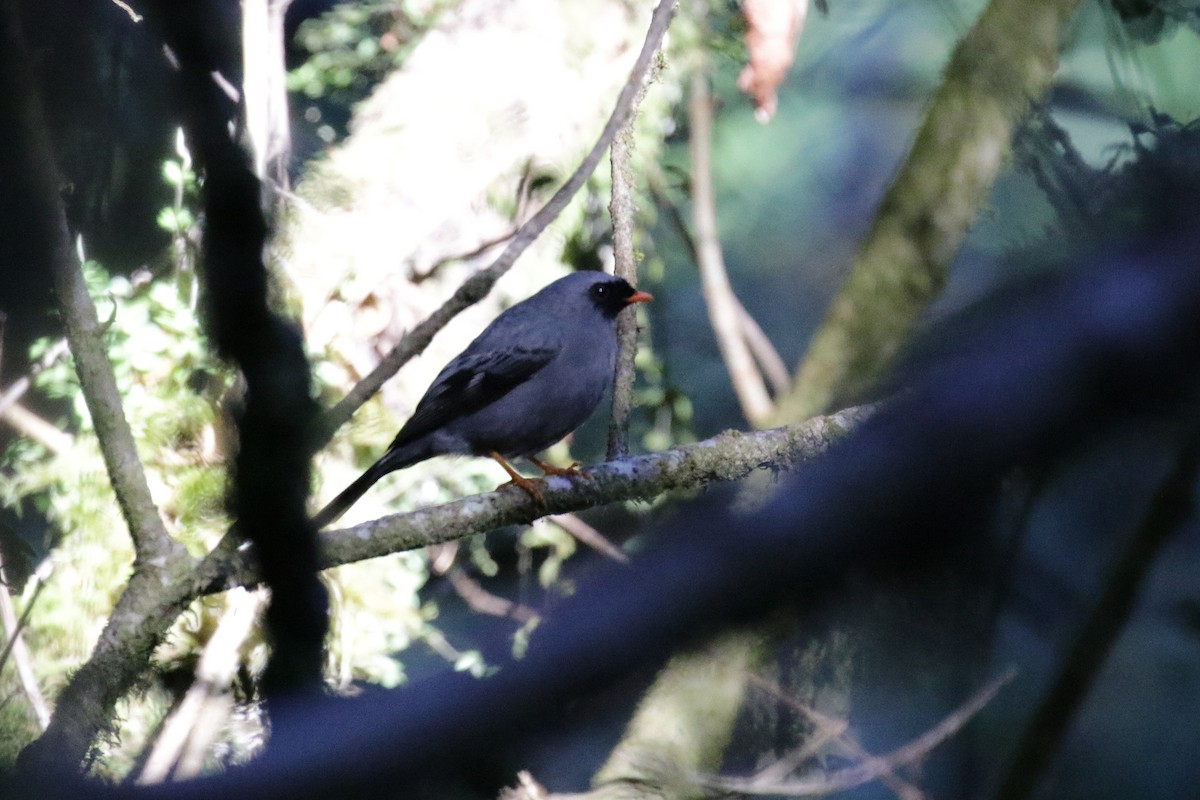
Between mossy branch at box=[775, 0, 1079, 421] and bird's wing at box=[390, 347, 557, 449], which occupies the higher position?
mossy branch at box=[775, 0, 1079, 421]

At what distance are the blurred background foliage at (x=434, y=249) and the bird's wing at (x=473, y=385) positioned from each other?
1.13ft

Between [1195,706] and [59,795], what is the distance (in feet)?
7.63

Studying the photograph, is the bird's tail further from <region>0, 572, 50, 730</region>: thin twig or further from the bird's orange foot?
<region>0, 572, 50, 730</region>: thin twig

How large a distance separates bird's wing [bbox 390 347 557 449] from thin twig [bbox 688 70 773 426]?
61.7 inches

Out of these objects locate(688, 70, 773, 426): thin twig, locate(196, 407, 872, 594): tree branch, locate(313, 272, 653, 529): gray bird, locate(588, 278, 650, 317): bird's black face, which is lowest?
locate(196, 407, 872, 594): tree branch

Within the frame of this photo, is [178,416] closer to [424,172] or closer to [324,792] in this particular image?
[424,172]

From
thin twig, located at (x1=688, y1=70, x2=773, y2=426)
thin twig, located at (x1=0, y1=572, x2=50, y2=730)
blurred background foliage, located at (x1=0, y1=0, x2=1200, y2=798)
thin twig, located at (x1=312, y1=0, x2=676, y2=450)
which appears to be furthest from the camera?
thin twig, located at (x1=688, y1=70, x2=773, y2=426)

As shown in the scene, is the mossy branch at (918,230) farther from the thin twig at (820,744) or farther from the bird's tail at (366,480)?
the bird's tail at (366,480)

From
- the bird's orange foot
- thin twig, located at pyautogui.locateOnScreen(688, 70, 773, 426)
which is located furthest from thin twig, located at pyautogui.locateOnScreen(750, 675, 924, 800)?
thin twig, located at pyautogui.locateOnScreen(688, 70, 773, 426)

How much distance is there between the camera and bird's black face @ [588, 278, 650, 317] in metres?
2.73

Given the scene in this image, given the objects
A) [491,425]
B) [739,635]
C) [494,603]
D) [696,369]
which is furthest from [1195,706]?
[696,369]

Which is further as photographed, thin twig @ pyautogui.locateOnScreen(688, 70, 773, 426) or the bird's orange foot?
thin twig @ pyautogui.locateOnScreen(688, 70, 773, 426)

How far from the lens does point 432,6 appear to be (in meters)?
4.10

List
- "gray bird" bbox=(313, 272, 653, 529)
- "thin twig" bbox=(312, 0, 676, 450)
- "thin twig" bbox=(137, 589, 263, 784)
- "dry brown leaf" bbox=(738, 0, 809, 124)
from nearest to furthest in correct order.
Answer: "thin twig" bbox=(312, 0, 676, 450), "gray bird" bbox=(313, 272, 653, 529), "thin twig" bbox=(137, 589, 263, 784), "dry brown leaf" bbox=(738, 0, 809, 124)
